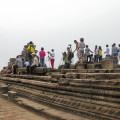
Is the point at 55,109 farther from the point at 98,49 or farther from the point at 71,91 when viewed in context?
the point at 98,49

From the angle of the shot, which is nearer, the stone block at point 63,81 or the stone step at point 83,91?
the stone step at point 83,91

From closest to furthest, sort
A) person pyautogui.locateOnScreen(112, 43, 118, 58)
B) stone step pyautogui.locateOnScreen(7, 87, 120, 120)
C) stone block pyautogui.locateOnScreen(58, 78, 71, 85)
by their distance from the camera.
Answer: stone step pyautogui.locateOnScreen(7, 87, 120, 120) < stone block pyautogui.locateOnScreen(58, 78, 71, 85) < person pyautogui.locateOnScreen(112, 43, 118, 58)

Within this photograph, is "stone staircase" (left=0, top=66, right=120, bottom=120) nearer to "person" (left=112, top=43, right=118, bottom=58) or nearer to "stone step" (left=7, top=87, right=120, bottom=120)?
"stone step" (left=7, top=87, right=120, bottom=120)

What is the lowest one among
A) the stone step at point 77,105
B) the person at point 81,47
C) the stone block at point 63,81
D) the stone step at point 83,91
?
the stone step at point 77,105

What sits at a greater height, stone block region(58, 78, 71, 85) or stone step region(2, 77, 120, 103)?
A: stone block region(58, 78, 71, 85)

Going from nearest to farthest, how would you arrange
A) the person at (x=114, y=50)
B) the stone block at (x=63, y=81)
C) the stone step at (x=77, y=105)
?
the stone step at (x=77, y=105), the stone block at (x=63, y=81), the person at (x=114, y=50)

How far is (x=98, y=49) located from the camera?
15.2 m

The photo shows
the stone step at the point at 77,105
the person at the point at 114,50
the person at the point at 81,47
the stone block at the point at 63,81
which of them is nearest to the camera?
the stone step at the point at 77,105

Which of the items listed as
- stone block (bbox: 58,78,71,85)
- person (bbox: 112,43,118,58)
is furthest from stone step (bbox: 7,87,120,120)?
person (bbox: 112,43,118,58)

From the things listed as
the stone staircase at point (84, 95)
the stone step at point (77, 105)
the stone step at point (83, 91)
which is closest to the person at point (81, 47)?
the stone staircase at point (84, 95)

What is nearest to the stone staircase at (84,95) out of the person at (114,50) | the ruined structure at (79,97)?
the ruined structure at (79,97)

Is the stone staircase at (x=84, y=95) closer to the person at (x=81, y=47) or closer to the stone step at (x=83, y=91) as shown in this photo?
the stone step at (x=83, y=91)

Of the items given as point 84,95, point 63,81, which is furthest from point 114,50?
point 84,95

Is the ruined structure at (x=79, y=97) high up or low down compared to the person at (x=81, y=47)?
down
